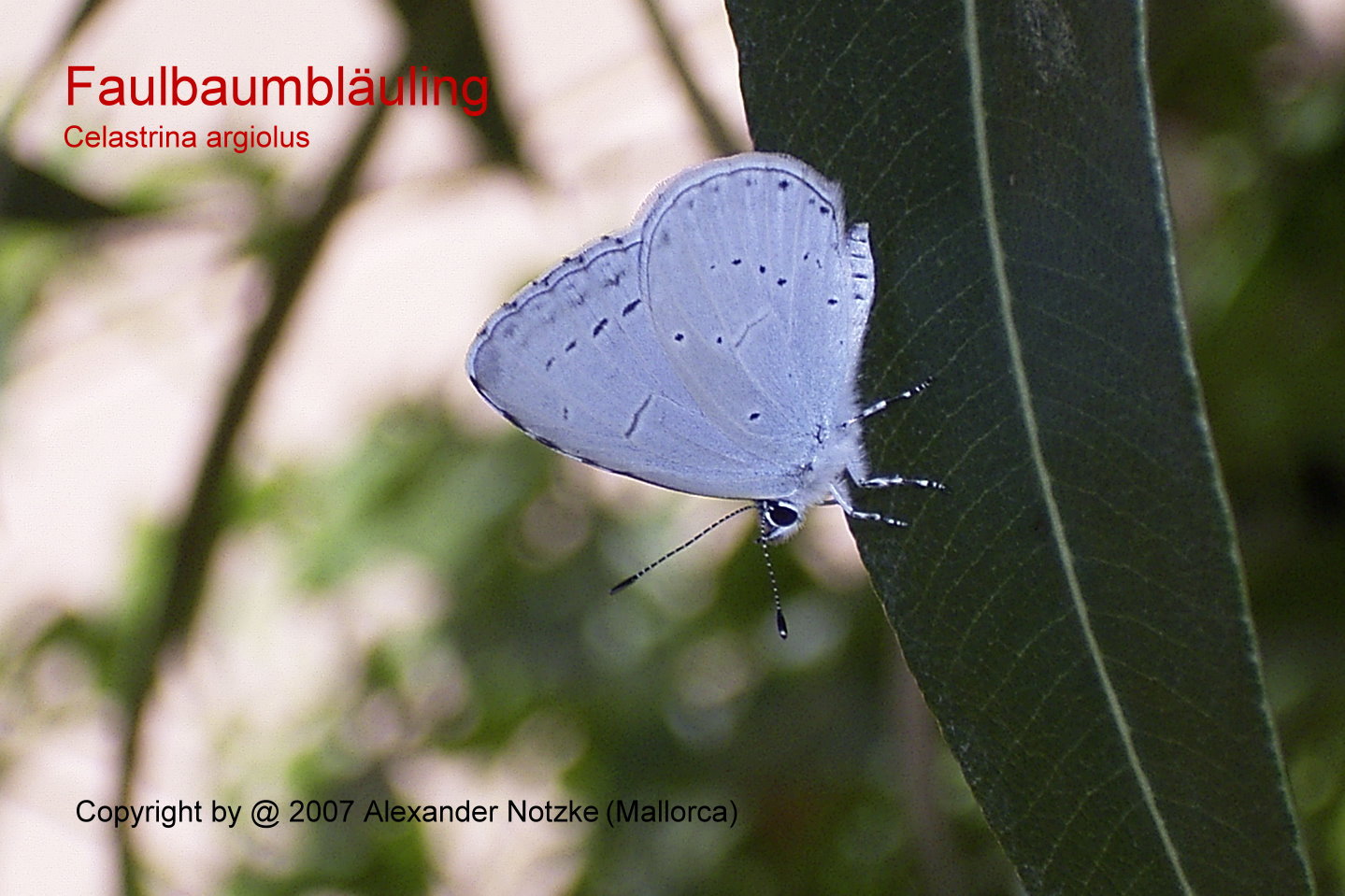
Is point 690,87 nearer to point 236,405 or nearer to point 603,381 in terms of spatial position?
point 603,381

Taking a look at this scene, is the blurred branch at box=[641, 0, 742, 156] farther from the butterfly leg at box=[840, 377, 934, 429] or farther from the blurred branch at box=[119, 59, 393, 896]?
the butterfly leg at box=[840, 377, 934, 429]

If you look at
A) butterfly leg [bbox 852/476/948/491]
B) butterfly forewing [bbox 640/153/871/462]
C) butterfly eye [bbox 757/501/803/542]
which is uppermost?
butterfly leg [bbox 852/476/948/491]

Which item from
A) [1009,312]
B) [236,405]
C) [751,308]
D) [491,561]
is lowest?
[491,561]

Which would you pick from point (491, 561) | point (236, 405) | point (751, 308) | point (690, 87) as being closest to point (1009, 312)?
point (751, 308)

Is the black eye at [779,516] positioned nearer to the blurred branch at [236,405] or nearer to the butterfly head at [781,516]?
the butterfly head at [781,516]

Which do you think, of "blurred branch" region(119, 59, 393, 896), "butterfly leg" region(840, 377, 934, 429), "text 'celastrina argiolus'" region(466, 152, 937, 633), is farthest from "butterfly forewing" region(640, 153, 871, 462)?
"blurred branch" region(119, 59, 393, 896)

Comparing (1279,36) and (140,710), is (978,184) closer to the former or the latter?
(140,710)

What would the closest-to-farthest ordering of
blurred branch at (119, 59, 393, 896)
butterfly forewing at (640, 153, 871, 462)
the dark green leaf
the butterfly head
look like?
the dark green leaf
butterfly forewing at (640, 153, 871, 462)
the butterfly head
blurred branch at (119, 59, 393, 896)

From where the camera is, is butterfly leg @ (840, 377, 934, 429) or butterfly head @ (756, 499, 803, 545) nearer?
butterfly leg @ (840, 377, 934, 429)
